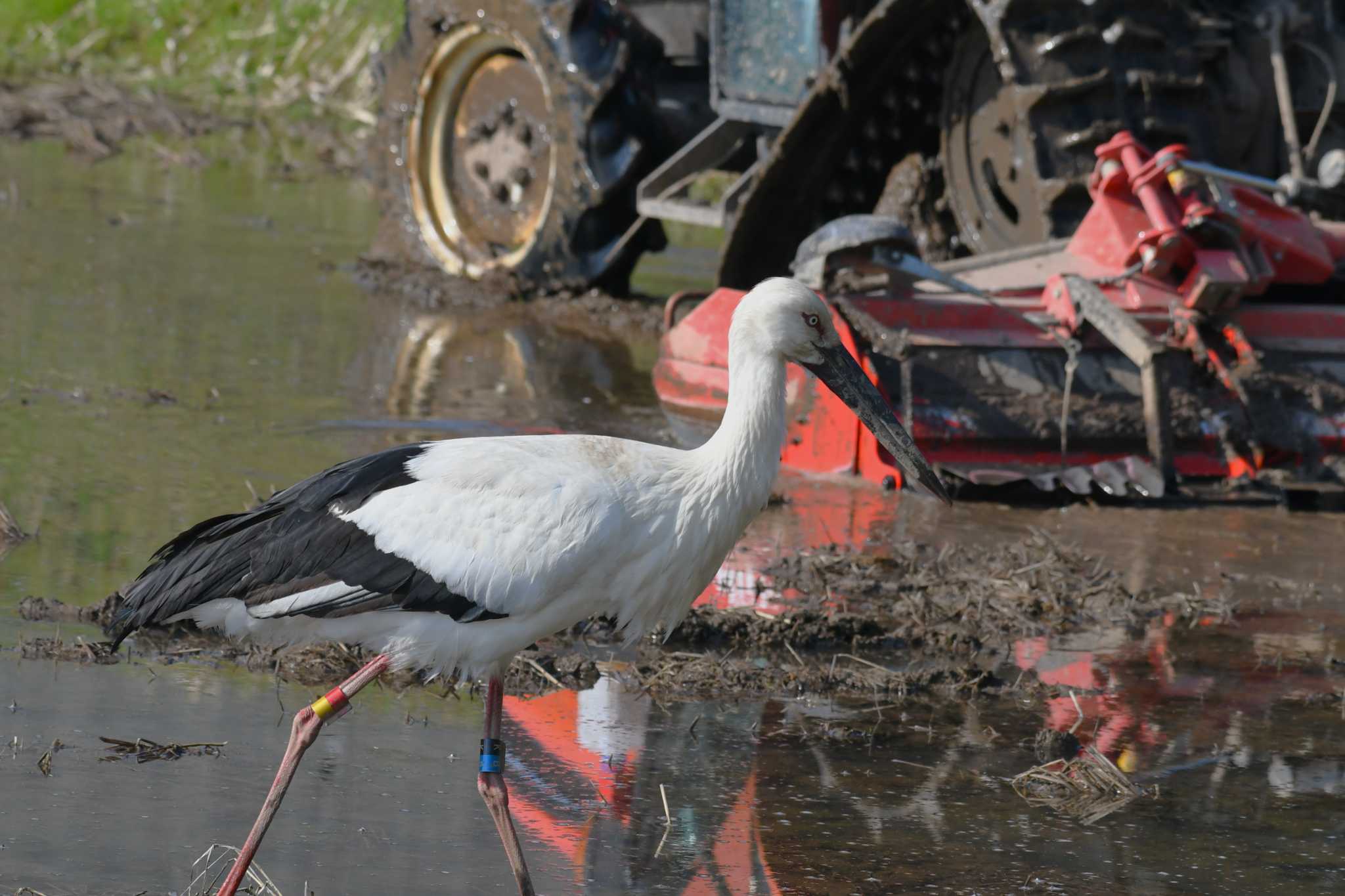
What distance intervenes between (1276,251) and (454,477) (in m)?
4.61

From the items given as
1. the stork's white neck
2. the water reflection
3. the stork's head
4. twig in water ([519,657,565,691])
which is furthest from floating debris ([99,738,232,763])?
the water reflection

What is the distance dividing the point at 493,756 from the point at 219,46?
61.3 feet

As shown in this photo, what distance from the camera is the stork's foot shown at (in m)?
3.91

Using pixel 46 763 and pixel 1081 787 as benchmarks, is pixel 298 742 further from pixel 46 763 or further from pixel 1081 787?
pixel 1081 787

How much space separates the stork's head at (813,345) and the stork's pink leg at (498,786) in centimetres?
98

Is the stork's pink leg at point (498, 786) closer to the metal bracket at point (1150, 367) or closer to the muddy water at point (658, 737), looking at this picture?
the muddy water at point (658, 737)

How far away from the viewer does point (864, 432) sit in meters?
7.39

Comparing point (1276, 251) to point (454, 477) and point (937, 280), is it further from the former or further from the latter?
point (454, 477)

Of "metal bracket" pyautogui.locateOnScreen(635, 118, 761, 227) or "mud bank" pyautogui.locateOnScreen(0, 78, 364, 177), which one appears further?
"mud bank" pyautogui.locateOnScreen(0, 78, 364, 177)

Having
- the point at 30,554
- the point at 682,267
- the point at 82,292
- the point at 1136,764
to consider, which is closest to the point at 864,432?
the point at 1136,764

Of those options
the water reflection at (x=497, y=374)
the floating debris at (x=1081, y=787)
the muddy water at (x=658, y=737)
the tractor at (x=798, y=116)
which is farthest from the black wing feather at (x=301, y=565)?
the tractor at (x=798, y=116)

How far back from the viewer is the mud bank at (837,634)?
17.2 feet

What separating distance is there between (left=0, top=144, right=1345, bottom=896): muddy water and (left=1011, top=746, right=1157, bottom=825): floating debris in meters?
0.04

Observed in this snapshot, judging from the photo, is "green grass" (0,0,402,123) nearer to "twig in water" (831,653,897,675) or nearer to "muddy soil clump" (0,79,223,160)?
"muddy soil clump" (0,79,223,160)
